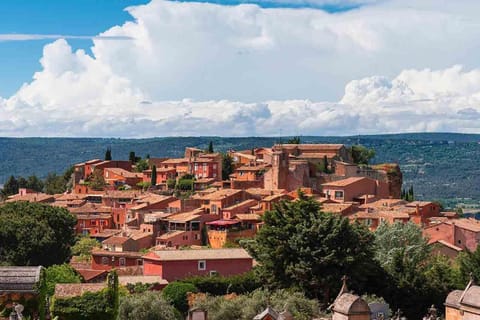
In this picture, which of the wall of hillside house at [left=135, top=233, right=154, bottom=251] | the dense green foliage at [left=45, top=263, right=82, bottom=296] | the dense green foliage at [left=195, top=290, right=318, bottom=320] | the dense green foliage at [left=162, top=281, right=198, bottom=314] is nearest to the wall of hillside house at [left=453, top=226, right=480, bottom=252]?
the wall of hillside house at [left=135, top=233, right=154, bottom=251]

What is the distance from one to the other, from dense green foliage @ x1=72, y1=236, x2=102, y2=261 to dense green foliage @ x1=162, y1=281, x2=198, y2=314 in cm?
2572

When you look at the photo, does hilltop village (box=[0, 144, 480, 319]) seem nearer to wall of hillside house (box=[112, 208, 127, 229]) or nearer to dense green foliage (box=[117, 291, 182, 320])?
wall of hillside house (box=[112, 208, 127, 229])

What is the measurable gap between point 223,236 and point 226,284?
25789 millimetres

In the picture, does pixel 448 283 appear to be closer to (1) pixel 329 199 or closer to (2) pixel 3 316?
(2) pixel 3 316

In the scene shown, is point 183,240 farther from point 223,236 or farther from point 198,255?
point 198,255

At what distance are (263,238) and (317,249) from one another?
9.29ft

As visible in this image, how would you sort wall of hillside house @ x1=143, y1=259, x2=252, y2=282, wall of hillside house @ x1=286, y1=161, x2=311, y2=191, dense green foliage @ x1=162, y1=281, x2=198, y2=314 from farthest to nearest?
wall of hillside house @ x1=286, y1=161, x2=311, y2=191
wall of hillside house @ x1=143, y1=259, x2=252, y2=282
dense green foliage @ x1=162, y1=281, x2=198, y2=314

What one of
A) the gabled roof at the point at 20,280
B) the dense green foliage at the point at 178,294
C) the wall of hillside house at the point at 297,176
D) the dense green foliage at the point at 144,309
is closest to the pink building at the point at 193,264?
the dense green foliage at the point at 178,294

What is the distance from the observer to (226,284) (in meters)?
38.3

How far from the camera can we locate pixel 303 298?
33.7 m

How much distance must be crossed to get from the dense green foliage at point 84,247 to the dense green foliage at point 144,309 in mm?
30345

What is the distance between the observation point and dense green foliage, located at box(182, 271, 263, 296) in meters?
38.1

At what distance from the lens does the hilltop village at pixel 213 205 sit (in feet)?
163

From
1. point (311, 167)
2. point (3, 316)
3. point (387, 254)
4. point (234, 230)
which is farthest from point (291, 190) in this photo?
point (3, 316)
